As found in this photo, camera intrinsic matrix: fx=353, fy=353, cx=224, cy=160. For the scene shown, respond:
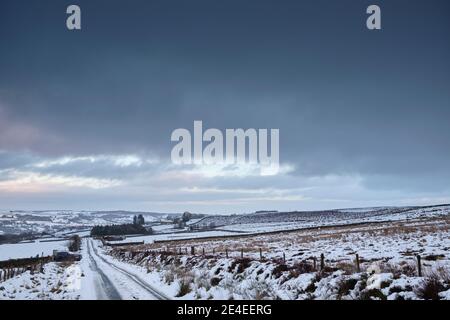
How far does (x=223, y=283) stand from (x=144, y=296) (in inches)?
106

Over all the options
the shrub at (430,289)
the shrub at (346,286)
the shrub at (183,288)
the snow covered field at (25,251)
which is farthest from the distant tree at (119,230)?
the shrub at (430,289)

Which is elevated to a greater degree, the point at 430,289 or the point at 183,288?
the point at 430,289

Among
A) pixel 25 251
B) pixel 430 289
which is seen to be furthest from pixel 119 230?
pixel 430 289

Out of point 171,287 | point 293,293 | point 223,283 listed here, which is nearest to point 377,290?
point 293,293

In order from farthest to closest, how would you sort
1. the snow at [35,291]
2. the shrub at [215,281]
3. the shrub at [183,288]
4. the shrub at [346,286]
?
the shrub at [215,281], the snow at [35,291], the shrub at [183,288], the shrub at [346,286]

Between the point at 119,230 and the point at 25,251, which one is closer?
the point at 25,251

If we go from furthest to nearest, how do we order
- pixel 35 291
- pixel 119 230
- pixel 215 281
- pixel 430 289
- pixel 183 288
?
pixel 119 230
pixel 35 291
pixel 215 281
pixel 183 288
pixel 430 289

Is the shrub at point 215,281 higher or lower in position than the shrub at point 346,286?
lower

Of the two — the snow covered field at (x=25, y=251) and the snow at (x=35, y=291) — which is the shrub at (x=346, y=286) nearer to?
the snow at (x=35, y=291)

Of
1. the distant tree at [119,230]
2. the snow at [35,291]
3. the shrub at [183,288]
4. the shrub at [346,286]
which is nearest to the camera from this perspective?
the shrub at [346,286]

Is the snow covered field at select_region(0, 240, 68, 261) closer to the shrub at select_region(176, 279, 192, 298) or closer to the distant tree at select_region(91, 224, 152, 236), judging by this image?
the shrub at select_region(176, 279, 192, 298)

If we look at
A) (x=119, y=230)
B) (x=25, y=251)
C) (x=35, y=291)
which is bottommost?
(x=119, y=230)

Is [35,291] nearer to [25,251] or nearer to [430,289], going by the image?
[430,289]
